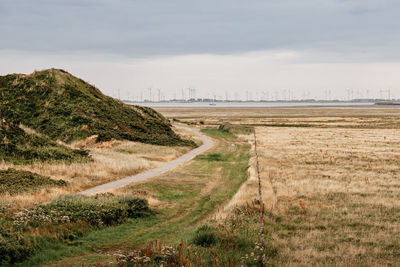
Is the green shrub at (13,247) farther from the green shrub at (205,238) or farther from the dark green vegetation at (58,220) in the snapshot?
the green shrub at (205,238)

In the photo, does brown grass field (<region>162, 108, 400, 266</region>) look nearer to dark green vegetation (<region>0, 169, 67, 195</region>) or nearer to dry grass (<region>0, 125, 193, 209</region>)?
dry grass (<region>0, 125, 193, 209</region>)

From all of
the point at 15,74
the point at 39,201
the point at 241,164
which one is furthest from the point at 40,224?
the point at 15,74

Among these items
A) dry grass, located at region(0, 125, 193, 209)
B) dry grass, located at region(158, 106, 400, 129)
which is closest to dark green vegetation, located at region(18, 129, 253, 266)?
dry grass, located at region(0, 125, 193, 209)

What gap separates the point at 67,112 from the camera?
44.2m

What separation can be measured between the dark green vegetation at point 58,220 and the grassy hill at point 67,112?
24.7 meters

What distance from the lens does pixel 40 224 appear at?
13.3 meters

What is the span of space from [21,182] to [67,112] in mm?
25579

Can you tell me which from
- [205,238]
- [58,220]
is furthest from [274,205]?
[58,220]

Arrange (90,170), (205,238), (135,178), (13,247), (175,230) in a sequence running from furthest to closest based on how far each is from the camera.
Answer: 1. (90,170)
2. (135,178)
3. (175,230)
4. (205,238)
5. (13,247)

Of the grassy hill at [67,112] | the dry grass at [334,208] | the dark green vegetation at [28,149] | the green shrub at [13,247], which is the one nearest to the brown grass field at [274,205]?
the dry grass at [334,208]

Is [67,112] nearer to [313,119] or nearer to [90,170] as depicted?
[90,170]

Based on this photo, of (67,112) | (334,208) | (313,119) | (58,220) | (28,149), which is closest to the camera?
(58,220)

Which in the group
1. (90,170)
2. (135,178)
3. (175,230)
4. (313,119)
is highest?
(313,119)

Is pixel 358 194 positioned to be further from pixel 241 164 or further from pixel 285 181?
pixel 241 164
